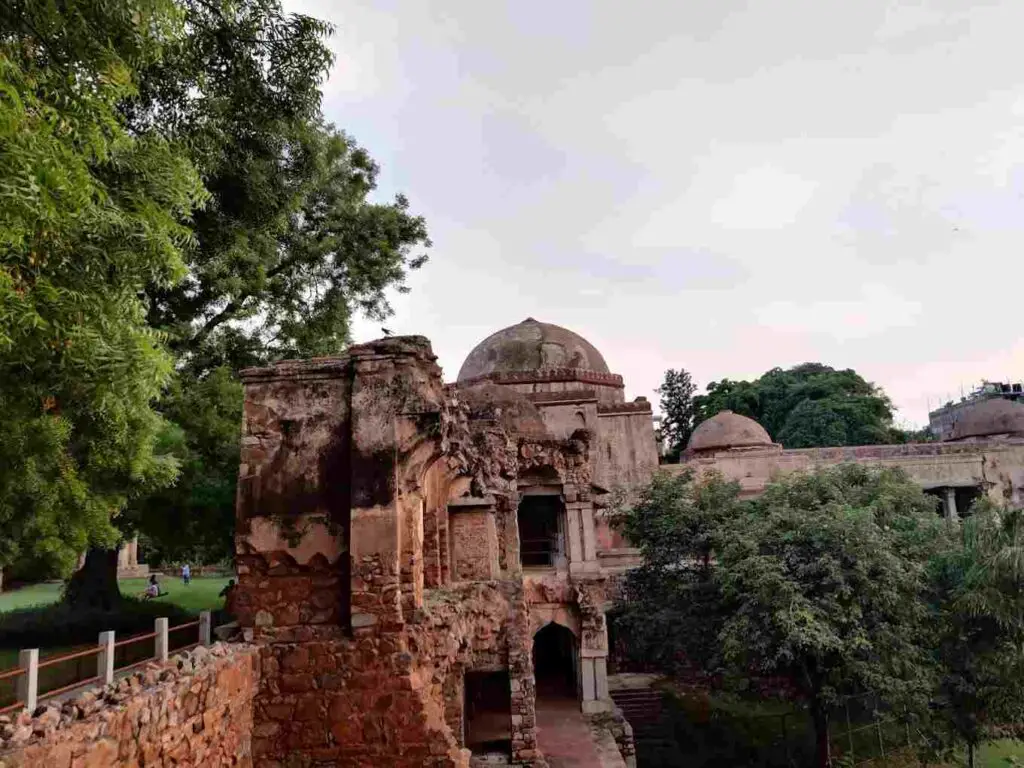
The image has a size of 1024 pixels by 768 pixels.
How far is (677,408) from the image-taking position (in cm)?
4188

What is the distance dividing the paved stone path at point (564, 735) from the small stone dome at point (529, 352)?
952 centimetres

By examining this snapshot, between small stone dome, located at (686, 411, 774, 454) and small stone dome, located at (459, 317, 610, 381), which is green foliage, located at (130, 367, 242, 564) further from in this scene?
small stone dome, located at (686, 411, 774, 454)

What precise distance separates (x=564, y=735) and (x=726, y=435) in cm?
1546

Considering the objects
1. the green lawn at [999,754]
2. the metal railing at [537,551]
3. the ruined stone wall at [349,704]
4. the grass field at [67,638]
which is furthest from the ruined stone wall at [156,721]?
the green lawn at [999,754]

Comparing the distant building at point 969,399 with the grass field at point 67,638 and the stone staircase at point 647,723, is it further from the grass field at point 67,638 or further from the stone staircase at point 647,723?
the grass field at point 67,638

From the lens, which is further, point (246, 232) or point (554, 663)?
point (554, 663)

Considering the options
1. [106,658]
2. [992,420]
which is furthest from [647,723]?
[992,420]

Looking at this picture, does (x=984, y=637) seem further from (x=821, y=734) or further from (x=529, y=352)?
(x=529, y=352)

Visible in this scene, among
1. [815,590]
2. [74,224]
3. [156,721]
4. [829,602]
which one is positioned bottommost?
[829,602]

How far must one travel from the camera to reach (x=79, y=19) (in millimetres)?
4902

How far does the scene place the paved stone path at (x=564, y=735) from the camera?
11914 mm

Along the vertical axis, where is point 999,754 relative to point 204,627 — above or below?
below

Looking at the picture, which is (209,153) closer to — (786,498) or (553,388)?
(786,498)

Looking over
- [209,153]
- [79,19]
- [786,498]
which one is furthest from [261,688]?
[786,498]
